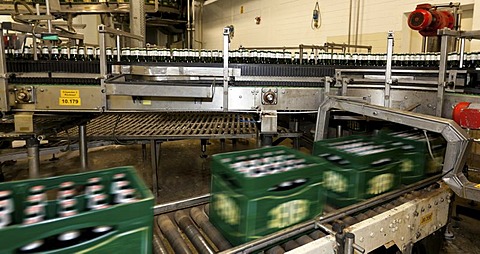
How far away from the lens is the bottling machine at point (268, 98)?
1.14m

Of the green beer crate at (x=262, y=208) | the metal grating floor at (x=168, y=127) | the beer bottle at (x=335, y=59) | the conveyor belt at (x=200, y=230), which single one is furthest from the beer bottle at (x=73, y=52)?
the beer bottle at (x=335, y=59)

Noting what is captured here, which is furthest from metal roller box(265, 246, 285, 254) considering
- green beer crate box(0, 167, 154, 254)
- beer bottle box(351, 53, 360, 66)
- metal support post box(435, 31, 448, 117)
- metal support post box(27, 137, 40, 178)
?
beer bottle box(351, 53, 360, 66)

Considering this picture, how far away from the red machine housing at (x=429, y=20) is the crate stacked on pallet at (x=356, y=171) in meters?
1.72

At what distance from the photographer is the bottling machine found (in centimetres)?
114

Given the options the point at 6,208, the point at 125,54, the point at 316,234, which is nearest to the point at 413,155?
the point at 316,234

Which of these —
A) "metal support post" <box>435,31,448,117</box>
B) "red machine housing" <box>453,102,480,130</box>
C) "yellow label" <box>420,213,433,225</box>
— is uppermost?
"metal support post" <box>435,31,448,117</box>

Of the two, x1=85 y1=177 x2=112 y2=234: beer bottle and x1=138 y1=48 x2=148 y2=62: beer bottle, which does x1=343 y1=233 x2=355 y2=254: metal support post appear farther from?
x1=138 y1=48 x2=148 y2=62: beer bottle

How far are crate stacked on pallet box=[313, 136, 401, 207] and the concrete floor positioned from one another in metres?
1.19

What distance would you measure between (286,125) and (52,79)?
2106 mm

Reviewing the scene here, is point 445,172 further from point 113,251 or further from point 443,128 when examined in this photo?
point 113,251

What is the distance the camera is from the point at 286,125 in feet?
10.9

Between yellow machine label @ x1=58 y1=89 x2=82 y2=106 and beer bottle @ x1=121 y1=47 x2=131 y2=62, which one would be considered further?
beer bottle @ x1=121 y1=47 x2=131 y2=62

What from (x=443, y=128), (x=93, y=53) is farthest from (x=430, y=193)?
(x=93, y=53)

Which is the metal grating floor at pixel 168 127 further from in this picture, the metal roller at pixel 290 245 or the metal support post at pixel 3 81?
the metal roller at pixel 290 245
